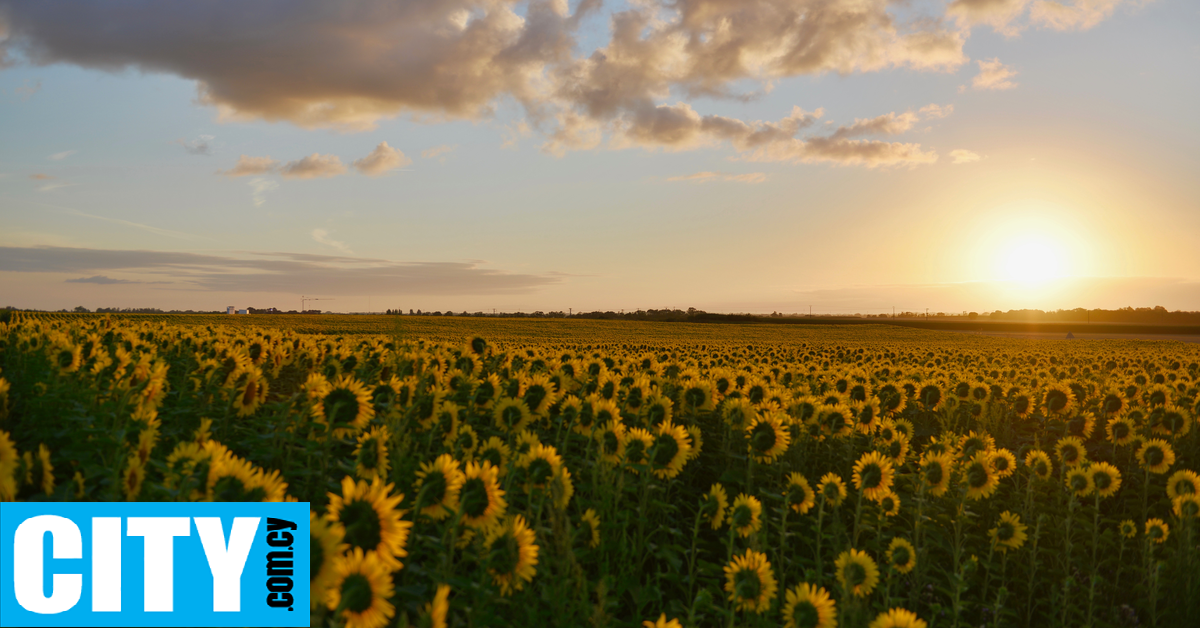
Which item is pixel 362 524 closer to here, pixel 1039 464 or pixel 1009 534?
pixel 1009 534

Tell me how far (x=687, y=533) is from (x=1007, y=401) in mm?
9443

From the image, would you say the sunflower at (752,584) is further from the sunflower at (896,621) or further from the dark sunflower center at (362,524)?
the dark sunflower center at (362,524)

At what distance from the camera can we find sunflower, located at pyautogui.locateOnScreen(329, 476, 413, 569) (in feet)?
9.44

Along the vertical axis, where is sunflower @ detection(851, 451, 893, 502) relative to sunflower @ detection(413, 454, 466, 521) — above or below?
below

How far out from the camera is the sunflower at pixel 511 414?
6.39m

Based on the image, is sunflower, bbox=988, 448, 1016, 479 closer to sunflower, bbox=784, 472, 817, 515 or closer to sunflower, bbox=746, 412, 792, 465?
sunflower, bbox=746, 412, 792, 465

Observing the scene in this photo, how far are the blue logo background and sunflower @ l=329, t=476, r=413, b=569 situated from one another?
19 cm

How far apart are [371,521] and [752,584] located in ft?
7.94

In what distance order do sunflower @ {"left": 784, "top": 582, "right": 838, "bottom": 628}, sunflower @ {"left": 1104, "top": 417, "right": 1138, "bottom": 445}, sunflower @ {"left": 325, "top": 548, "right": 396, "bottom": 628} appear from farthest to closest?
sunflower @ {"left": 1104, "top": 417, "right": 1138, "bottom": 445} → sunflower @ {"left": 784, "top": 582, "right": 838, "bottom": 628} → sunflower @ {"left": 325, "top": 548, "right": 396, "bottom": 628}

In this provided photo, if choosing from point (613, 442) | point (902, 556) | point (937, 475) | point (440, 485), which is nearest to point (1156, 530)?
point (937, 475)

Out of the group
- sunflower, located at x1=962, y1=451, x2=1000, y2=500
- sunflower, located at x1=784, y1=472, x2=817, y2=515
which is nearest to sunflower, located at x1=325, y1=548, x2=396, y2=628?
sunflower, located at x1=784, y1=472, x2=817, y2=515

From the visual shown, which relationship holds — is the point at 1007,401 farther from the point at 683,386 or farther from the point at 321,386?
the point at 321,386

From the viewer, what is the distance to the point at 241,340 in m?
10.3

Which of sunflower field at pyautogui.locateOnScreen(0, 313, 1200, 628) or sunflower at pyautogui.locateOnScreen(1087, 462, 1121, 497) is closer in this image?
sunflower field at pyautogui.locateOnScreen(0, 313, 1200, 628)
